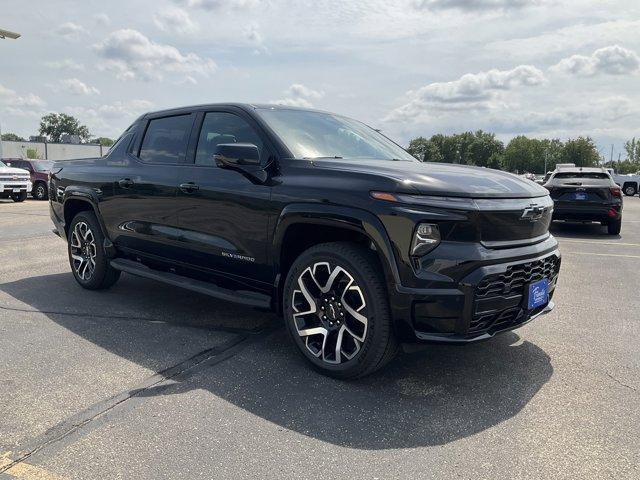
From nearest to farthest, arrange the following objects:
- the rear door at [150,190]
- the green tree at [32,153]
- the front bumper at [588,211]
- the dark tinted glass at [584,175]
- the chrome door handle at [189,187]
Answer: the chrome door handle at [189,187] → the rear door at [150,190] → the front bumper at [588,211] → the dark tinted glass at [584,175] → the green tree at [32,153]

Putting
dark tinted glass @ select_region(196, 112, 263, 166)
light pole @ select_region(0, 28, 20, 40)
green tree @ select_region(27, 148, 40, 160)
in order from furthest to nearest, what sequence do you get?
green tree @ select_region(27, 148, 40, 160)
light pole @ select_region(0, 28, 20, 40)
dark tinted glass @ select_region(196, 112, 263, 166)

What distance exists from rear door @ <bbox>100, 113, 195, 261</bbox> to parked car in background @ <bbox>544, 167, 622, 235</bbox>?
8712mm

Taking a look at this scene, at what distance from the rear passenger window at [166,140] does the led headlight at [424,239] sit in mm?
2342

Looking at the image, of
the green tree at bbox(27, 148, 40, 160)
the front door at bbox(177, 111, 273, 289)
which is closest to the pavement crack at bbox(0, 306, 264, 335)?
the front door at bbox(177, 111, 273, 289)

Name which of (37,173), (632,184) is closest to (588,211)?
(37,173)

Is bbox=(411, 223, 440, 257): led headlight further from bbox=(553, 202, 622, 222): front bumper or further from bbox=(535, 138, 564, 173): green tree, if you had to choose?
bbox=(535, 138, 564, 173): green tree

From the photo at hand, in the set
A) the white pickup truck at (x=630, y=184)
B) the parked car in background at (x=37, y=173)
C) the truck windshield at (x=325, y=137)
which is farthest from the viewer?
the white pickup truck at (x=630, y=184)

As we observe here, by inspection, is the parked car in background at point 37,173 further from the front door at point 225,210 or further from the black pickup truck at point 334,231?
the front door at point 225,210

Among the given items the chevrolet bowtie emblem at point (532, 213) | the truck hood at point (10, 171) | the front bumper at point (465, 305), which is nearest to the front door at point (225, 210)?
the front bumper at point (465, 305)

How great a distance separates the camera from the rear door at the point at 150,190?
4633 millimetres

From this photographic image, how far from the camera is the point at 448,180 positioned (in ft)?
10.8

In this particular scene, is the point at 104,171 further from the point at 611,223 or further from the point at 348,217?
the point at 611,223

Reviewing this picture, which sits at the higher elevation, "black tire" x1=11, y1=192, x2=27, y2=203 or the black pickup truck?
the black pickup truck

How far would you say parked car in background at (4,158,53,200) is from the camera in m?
21.6
